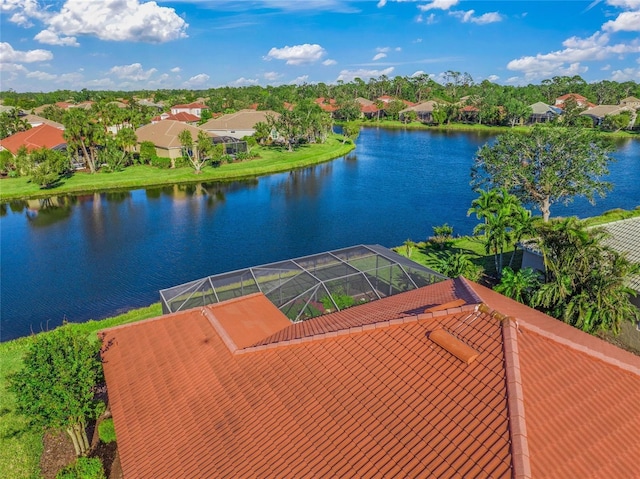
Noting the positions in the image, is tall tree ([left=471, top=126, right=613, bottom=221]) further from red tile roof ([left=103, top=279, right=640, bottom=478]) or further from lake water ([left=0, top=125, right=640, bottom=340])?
red tile roof ([left=103, top=279, right=640, bottom=478])

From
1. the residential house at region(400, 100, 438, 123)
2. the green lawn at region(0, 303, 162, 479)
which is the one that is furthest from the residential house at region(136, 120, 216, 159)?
the residential house at region(400, 100, 438, 123)

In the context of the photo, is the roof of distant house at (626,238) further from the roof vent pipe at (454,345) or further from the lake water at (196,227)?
the lake water at (196,227)

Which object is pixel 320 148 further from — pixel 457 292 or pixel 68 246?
pixel 457 292

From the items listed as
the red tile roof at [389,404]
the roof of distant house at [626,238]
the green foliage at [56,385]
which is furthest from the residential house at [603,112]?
the green foliage at [56,385]

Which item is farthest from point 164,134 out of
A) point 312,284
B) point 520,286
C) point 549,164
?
point 520,286

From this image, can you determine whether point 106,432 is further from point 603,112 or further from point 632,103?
point 632,103

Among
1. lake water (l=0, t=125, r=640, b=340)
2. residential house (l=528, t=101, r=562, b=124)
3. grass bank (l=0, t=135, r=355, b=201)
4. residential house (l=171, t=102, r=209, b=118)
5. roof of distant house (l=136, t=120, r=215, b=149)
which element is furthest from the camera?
residential house (l=171, t=102, r=209, b=118)

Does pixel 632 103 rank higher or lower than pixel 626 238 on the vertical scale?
higher
